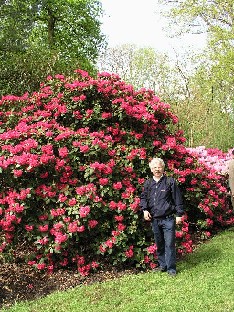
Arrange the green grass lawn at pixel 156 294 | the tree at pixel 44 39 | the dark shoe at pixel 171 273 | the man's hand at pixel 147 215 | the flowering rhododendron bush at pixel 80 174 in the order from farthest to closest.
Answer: the tree at pixel 44 39 → the flowering rhododendron bush at pixel 80 174 → the man's hand at pixel 147 215 → the dark shoe at pixel 171 273 → the green grass lawn at pixel 156 294

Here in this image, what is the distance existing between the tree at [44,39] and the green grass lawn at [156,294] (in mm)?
8654

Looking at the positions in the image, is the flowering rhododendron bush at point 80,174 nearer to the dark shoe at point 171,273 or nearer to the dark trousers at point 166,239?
the dark trousers at point 166,239

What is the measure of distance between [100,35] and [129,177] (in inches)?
906

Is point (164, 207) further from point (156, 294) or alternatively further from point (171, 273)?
point (156, 294)

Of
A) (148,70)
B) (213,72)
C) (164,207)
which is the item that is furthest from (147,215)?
(148,70)

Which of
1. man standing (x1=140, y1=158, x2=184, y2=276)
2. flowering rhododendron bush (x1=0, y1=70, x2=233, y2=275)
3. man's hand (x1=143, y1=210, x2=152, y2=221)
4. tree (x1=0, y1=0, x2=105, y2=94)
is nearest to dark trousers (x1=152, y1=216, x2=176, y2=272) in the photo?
man standing (x1=140, y1=158, x2=184, y2=276)

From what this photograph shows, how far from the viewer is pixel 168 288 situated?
Answer: 572 cm

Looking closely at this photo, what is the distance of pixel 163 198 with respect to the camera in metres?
6.32

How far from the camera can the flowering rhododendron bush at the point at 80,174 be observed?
6.48 m

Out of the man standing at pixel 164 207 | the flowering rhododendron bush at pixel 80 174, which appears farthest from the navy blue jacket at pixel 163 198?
the flowering rhododendron bush at pixel 80 174

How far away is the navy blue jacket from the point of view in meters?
6.28

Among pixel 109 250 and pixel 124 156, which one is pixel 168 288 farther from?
pixel 124 156

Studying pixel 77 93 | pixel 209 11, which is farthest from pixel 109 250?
pixel 209 11

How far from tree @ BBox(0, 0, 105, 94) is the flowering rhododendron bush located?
6.23 meters
